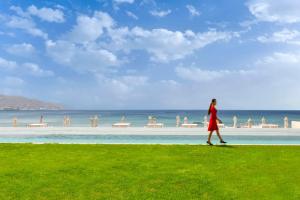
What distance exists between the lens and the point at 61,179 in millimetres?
10016

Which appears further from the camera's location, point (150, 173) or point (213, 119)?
point (213, 119)

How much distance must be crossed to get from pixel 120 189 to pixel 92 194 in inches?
28.4

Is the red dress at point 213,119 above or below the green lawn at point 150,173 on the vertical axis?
above

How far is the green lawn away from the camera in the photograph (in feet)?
29.5

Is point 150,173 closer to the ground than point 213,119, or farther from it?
closer to the ground

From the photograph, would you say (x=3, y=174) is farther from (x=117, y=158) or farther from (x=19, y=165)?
(x=117, y=158)

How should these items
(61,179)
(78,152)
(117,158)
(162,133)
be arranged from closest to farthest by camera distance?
(61,179) < (117,158) < (78,152) < (162,133)

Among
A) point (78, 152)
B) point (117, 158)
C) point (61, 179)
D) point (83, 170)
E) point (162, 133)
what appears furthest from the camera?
point (162, 133)

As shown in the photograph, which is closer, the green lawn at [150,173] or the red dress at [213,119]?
the green lawn at [150,173]

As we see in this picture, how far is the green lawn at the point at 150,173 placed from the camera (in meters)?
8.99

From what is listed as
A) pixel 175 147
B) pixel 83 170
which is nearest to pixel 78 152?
pixel 83 170

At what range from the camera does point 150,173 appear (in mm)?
10391

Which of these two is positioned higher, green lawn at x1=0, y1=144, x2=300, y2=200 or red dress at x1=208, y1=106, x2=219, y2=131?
red dress at x1=208, y1=106, x2=219, y2=131

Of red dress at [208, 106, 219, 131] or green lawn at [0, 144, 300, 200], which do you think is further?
red dress at [208, 106, 219, 131]
